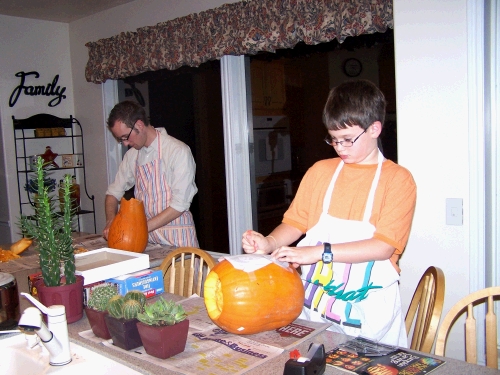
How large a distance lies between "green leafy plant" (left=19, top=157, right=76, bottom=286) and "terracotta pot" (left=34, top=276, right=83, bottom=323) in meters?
0.02

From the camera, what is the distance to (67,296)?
1527mm

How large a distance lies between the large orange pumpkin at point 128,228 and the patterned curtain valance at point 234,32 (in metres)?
1.29

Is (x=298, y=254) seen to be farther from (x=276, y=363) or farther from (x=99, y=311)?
(x=99, y=311)

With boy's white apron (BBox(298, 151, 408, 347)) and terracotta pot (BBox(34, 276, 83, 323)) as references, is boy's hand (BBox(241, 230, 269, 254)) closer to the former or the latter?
boy's white apron (BBox(298, 151, 408, 347))

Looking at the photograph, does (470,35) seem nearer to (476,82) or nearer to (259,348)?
(476,82)

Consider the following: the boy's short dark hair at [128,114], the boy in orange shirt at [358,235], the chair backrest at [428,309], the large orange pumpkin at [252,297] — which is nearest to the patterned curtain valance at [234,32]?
the boy's short dark hair at [128,114]

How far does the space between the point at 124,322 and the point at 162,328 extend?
0.14 m

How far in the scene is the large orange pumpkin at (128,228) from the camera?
238 centimetres

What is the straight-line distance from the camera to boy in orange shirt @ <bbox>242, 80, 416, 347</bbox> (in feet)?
5.08

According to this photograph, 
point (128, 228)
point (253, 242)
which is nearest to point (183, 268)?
point (128, 228)

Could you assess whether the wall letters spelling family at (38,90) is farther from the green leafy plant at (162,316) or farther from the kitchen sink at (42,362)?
the green leafy plant at (162,316)

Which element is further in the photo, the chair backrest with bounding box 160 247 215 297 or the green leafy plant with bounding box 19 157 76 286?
the chair backrest with bounding box 160 247 215 297

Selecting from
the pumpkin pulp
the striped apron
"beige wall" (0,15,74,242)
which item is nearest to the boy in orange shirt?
the pumpkin pulp

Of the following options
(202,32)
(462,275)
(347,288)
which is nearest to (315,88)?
(202,32)
